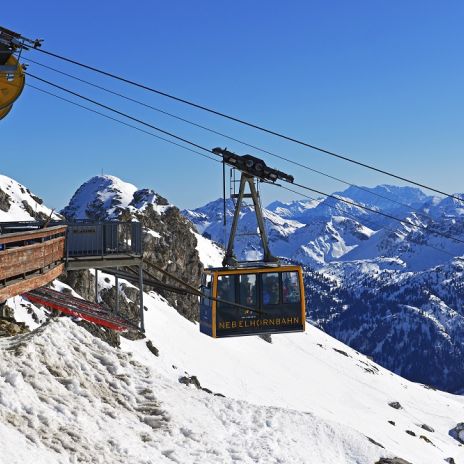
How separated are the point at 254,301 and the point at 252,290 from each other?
48 cm

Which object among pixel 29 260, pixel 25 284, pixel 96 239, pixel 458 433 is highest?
pixel 96 239

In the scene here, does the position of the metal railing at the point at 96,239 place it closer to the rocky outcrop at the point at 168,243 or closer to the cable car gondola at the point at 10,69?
the cable car gondola at the point at 10,69

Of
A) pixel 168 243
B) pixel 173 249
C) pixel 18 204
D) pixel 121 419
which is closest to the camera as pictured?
pixel 121 419

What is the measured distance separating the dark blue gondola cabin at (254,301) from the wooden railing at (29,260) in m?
6.60

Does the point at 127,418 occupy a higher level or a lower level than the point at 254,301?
lower

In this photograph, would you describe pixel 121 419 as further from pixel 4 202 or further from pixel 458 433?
pixel 458 433

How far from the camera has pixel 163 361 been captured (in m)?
76.1

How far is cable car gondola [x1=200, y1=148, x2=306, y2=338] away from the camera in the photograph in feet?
85.4

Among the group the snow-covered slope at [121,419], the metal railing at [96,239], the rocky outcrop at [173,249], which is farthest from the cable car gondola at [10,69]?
the rocky outcrop at [173,249]

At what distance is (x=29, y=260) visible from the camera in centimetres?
1892

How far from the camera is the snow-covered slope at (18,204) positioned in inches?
4034

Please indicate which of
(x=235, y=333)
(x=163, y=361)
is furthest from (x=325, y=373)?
(x=235, y=333)

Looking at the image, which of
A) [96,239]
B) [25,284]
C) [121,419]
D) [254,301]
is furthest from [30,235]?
[254,301]

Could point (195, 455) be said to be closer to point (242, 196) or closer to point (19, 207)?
point (242, 196)
